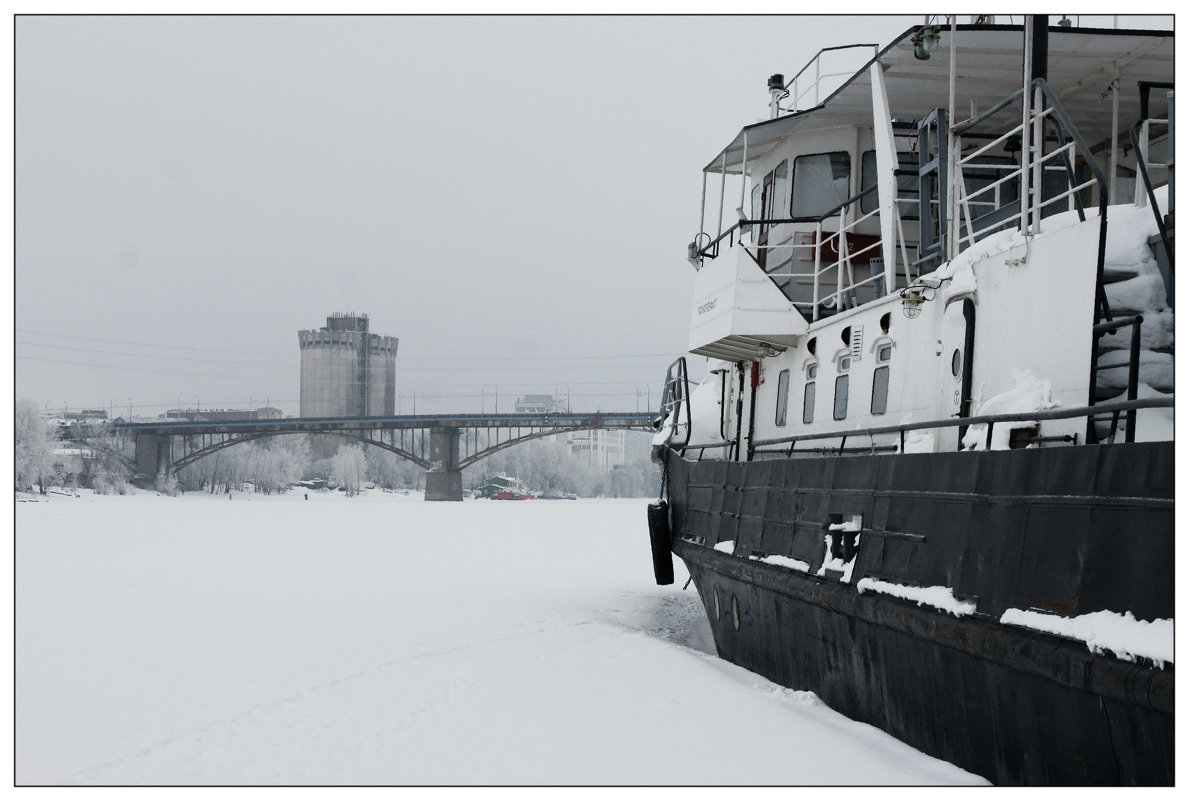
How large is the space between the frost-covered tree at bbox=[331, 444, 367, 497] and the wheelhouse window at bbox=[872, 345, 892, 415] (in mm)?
106982

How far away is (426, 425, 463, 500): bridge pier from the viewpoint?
3241 inches

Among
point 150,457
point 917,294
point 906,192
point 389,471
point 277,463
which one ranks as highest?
point 906,192

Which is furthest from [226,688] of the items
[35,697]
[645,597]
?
[645,597]

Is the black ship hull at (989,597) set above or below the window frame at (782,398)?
below

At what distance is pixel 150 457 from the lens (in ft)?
250

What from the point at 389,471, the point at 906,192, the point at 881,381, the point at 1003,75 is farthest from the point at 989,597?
the point at 389,471

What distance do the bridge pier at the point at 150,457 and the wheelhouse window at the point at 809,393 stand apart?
73.2 metres

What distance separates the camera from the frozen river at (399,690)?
6.85 metres

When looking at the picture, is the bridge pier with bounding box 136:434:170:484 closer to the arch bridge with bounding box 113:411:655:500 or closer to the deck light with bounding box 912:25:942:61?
the arch bridge with bounding box 113:411:655:500

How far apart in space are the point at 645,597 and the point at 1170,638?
13.9 meters

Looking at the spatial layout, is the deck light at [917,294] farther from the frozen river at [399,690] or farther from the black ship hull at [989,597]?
the frozen river at [399,690]

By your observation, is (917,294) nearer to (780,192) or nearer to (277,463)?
(780,192)

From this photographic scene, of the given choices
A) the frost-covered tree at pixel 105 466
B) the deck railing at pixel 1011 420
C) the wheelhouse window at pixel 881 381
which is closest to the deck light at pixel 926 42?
the wheelhouse window at pixel 881 381

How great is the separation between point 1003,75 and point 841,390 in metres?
3.48
